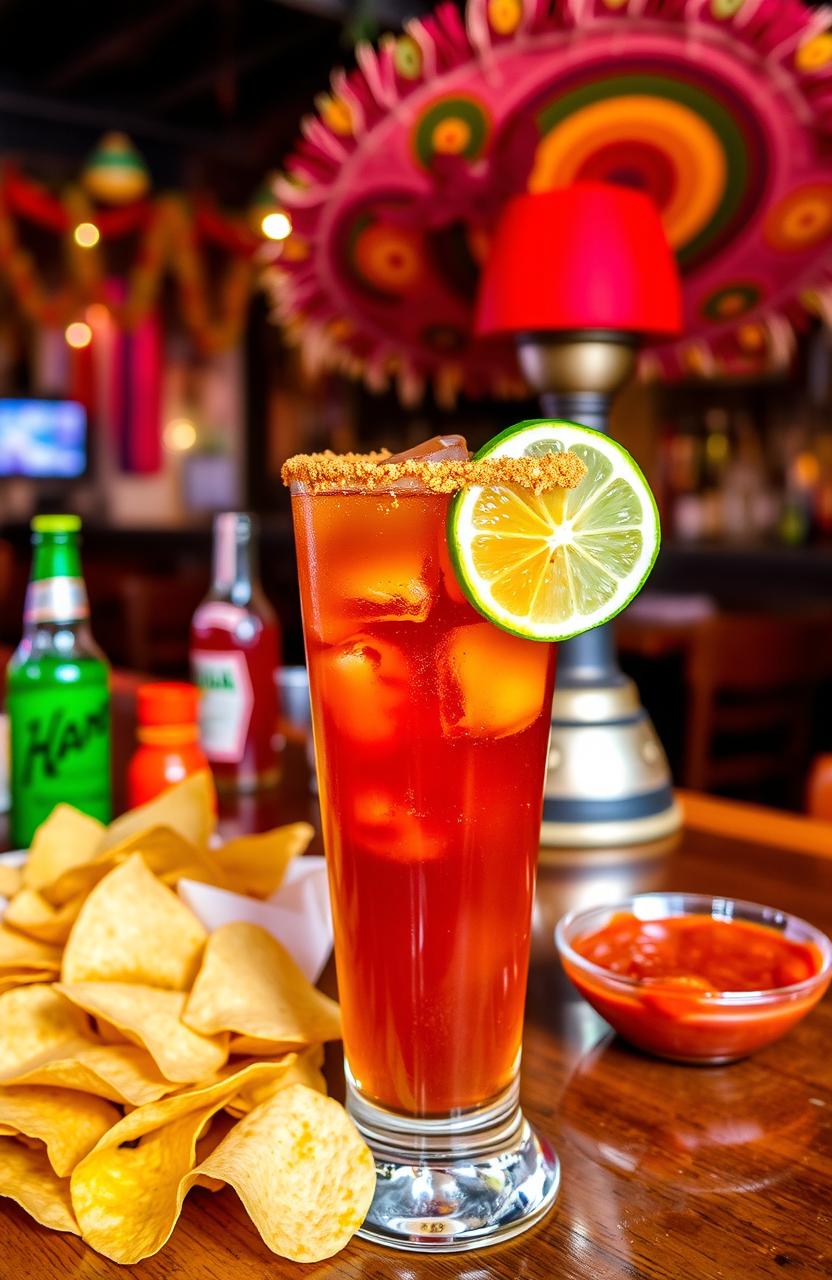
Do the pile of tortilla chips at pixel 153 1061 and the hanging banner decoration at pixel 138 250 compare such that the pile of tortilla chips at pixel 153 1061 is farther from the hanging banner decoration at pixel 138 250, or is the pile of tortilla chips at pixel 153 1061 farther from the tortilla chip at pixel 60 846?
the hanging banner decoration at pixel 138 250

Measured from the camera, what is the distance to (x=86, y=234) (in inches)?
287

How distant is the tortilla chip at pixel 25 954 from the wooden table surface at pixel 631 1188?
0.17m

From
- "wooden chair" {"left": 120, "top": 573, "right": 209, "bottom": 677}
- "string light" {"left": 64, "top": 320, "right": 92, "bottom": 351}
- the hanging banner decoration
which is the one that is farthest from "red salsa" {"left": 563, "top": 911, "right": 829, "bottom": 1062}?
"string light" {"left": 64, "top": 320, "right": 92, "bottom": 351}

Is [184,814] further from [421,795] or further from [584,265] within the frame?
[584,265]

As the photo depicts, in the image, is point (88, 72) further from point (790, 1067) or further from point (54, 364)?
point (790, 1067)

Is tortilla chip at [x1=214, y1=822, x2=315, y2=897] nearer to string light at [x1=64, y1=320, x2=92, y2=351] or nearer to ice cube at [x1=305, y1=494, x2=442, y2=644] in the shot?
ice cube at [x1=305, y1=494, x2=442, y2=644]

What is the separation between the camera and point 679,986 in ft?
2.34

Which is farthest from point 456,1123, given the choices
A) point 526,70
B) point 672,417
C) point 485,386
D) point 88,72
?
point 88,72

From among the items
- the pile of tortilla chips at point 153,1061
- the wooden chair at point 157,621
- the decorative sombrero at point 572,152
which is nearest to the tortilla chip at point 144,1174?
the pile of tortilla chips at point 153,1061

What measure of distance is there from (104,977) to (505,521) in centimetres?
37

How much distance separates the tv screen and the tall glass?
10.5m

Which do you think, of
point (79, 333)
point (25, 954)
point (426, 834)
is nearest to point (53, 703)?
point (25, 954)

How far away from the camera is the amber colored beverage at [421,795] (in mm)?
602

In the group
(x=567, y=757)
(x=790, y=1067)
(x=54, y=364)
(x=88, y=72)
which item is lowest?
(x=790, y=1067)
